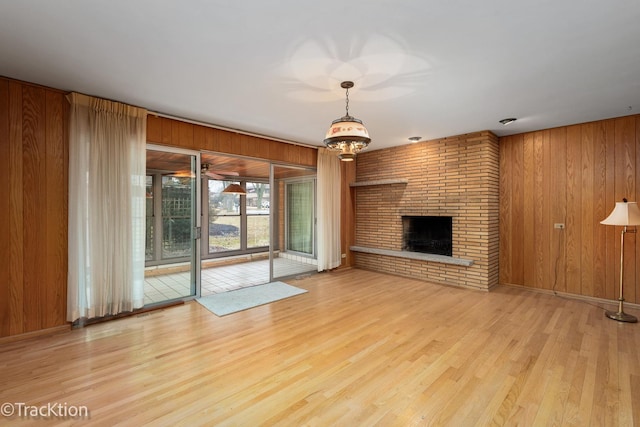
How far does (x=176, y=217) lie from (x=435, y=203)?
4.45 metres

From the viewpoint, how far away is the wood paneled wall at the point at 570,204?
3.85 m

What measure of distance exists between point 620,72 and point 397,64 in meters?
2.14

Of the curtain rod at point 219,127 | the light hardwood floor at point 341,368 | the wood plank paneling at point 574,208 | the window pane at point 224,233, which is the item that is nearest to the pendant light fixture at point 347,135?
the light hardwood floor at point 341,368

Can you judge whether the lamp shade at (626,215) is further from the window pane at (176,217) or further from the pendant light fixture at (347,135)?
the window pane at (176,217)

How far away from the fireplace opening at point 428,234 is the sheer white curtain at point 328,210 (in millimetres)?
1426

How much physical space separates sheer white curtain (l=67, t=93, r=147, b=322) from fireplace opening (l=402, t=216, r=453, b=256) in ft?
15.4

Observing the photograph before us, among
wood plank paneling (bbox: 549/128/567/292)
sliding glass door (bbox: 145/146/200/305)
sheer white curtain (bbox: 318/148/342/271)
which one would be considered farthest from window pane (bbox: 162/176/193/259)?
wood plank paneling (bbox: 549/128/567/292)

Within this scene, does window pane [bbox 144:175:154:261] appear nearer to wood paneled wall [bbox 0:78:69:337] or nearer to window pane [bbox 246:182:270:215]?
wood paneled wall [bbox 0:78:69:337]

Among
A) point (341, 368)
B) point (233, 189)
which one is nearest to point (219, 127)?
point (233, 189)

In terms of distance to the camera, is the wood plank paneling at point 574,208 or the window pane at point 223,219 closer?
the wood plank paneling at point 574,208

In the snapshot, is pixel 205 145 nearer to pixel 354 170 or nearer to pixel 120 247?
pixel 120 247

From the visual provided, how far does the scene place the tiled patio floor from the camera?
4.01m

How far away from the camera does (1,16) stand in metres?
1.85

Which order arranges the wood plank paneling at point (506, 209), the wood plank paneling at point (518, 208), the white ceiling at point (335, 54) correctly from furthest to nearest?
1. the wood plank paneling at point (506, 209)
2. the wood plank paneling at point (518, 208)
3. the white ceiling at point (335, 54)
